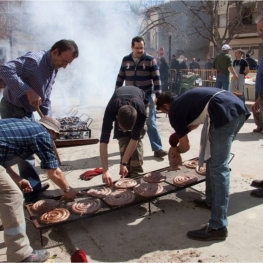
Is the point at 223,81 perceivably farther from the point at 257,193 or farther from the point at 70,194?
the point at 70,194

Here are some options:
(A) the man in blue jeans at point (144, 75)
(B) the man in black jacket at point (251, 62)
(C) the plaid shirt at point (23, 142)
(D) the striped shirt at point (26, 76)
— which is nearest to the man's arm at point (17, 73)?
(D) the striped shirt at point (26, 76)

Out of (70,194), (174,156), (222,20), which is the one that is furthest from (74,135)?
(222,20)

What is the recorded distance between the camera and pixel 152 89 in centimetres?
553

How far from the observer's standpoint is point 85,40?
13.6 meters

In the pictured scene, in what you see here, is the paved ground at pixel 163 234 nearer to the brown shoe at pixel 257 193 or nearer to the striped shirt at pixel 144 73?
the brown shoe at pixel 257 193

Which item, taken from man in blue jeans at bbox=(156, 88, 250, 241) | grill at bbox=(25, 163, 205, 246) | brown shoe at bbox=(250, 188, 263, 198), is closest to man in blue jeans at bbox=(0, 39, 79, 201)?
grill at bbox=(25, 163, 205, 246)

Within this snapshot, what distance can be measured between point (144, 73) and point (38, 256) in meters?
3.58

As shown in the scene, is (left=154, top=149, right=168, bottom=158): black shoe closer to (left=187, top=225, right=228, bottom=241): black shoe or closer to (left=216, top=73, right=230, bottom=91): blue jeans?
(left=187, top=225, right=228, bottom=241): black shoe

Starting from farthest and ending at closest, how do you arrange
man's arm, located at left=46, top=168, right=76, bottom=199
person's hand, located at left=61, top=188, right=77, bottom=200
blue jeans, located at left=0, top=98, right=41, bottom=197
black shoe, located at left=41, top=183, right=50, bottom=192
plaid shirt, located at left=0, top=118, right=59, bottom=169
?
black shoe, located at left=41, top=183, right=50, bottom=192 < blue jeans, located at left=0, top=98, right=41, bottom=197 < person's hand, located at left=61, top=188, right=77, bottom=200 < man's arm, located at left=46, top=168, right=76, bottom=199 < plaid shirt, located at left=0, top=118, right=59, bottom=169

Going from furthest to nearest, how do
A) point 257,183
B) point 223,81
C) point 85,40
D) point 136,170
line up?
point 85,40 < point 223,81 < point 136,170 < point 257,183

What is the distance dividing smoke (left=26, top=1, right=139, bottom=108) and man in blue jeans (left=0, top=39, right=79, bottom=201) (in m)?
7.75

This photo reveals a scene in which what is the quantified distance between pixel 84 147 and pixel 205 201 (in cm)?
333

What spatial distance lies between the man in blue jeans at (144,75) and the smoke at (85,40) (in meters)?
6.51

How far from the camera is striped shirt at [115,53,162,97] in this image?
5.34 m
